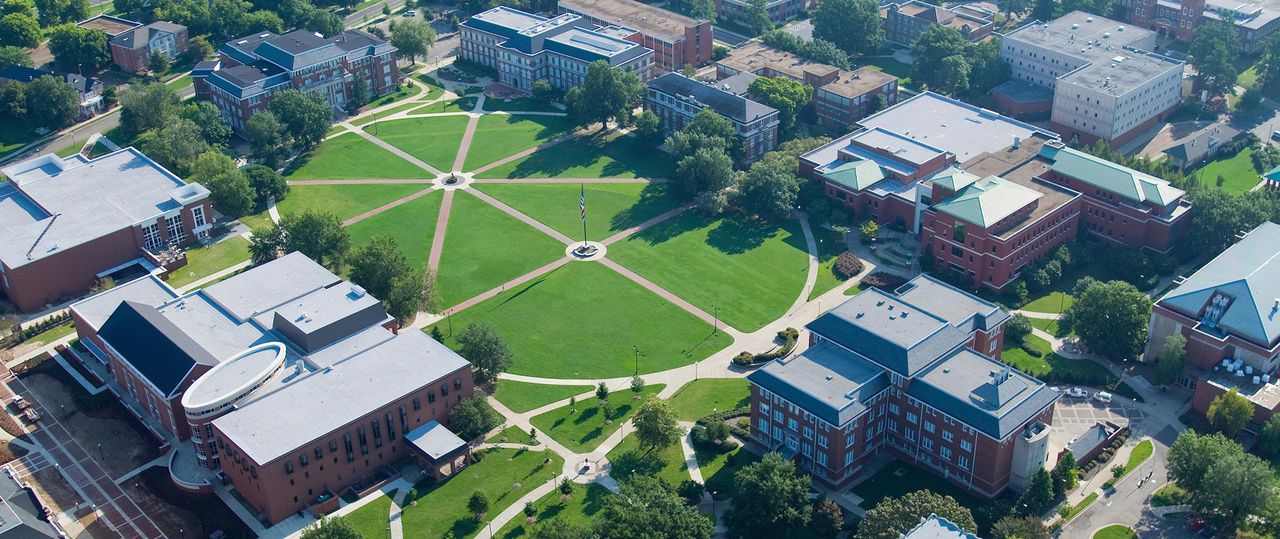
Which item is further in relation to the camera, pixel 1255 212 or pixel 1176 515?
pixel 1255 212

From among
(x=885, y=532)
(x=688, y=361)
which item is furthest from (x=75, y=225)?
(x=885, y=532)

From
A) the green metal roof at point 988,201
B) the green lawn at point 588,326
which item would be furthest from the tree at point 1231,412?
the green lawn at point 588,326

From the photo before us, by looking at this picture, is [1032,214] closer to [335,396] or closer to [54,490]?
[335,396]

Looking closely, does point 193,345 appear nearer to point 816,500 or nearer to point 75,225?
point 75,225

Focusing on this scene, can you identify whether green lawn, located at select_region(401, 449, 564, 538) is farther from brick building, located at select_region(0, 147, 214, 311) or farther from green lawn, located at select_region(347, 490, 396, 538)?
brick building, located at select_region(0, 147, 214, 311)

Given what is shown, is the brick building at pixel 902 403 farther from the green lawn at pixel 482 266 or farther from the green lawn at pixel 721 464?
the green lawn at pixel 482 266

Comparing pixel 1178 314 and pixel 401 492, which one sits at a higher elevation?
pixel 1178 314
